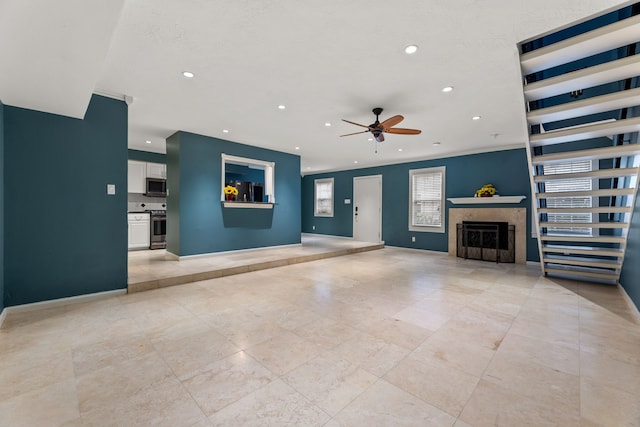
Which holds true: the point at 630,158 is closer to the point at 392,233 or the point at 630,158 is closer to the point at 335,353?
the point at 335,353

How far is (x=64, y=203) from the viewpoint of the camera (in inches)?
129

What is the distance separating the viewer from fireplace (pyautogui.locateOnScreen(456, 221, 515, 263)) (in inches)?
243

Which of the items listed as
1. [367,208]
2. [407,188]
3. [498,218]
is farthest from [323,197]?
[498,218]

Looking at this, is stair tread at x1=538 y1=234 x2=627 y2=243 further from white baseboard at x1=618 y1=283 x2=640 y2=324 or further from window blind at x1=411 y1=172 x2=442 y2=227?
window blind at x1=411 y1=172 x2=442 y2=227

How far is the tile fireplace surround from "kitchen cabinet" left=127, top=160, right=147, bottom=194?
773 cm

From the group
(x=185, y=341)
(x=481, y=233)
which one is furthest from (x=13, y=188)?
(x=481, y=233)

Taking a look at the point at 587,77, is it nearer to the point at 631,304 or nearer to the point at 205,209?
the point at 631,304

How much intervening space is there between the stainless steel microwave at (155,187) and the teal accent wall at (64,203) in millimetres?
3573

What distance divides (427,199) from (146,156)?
7.49m

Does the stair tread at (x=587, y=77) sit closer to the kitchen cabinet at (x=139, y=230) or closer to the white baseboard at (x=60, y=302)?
the white baseboard at (x=60, y=302)

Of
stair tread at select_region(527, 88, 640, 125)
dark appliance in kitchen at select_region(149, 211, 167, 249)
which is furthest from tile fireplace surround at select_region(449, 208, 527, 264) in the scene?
dark appliance in kitchen at select_region(149, 211, 167, 249)

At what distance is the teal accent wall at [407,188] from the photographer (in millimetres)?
6242

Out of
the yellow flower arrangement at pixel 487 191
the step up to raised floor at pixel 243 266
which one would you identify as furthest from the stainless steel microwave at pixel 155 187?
the yellow flower arrangement at pixel 487 191

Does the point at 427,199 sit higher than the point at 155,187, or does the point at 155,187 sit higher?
the point at 155,187
